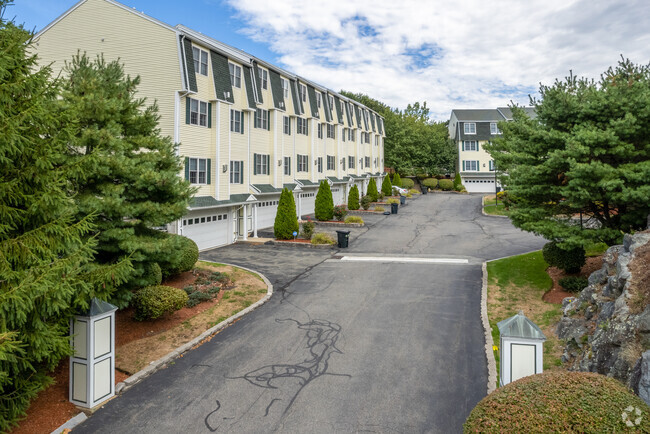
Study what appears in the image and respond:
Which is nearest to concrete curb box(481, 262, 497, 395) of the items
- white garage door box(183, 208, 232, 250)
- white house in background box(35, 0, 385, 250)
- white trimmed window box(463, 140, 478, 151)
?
white house in background box(35, 0, 385, 250)

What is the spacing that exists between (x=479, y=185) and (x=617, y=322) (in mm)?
62261

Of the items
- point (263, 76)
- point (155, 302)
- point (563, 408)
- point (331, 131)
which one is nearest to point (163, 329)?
point (155, 302)

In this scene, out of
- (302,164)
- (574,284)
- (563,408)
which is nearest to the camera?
(563,408)

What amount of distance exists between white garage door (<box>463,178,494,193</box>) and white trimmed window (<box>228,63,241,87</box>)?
→ 48.7m

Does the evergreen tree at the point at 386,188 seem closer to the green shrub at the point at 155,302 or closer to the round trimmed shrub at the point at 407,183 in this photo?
the round trimmed shrub at the point at 407,183

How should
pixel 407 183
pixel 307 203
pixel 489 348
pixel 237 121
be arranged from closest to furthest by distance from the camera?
pixel 489 348, pixel 237 121, pixel 307 203, pixel 407 183

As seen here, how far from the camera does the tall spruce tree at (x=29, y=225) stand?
20.9 ft

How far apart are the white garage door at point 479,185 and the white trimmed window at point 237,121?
4829 cm

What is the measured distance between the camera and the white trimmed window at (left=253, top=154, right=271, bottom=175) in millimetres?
30275

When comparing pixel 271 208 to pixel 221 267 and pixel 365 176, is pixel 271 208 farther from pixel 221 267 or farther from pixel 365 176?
pixel 365 176

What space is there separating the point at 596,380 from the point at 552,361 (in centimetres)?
442

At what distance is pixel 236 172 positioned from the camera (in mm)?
27406

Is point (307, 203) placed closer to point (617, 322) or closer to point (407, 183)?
point (407, 183)

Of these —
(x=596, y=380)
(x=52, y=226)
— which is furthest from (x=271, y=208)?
(x=596, y=380)
